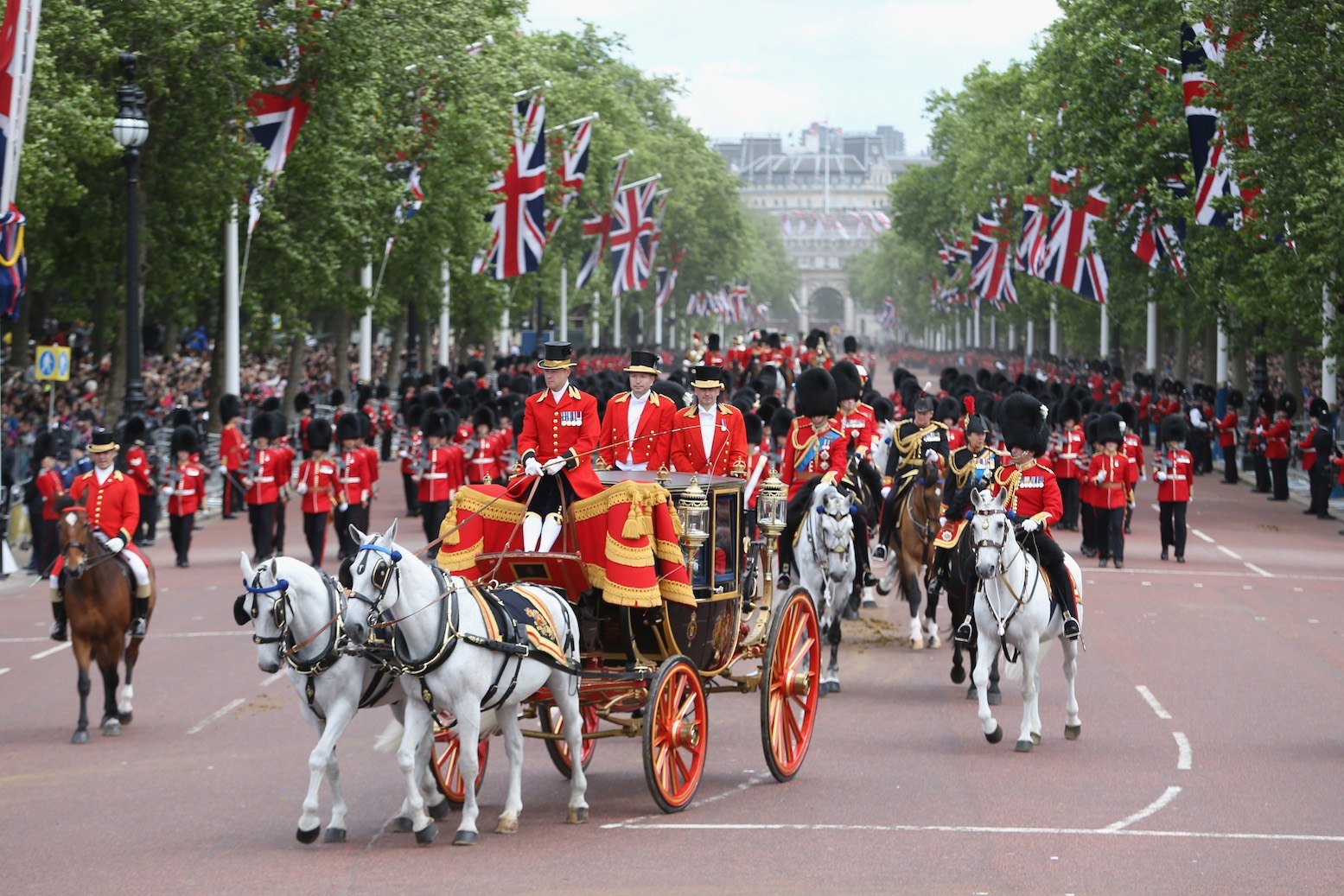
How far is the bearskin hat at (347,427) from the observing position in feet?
76.2

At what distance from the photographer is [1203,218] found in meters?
29.8

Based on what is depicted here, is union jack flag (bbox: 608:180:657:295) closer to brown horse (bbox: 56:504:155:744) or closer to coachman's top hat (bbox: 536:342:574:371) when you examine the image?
brown horse (bbox: 56:504:155:744)

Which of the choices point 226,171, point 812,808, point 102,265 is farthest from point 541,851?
point 102,265

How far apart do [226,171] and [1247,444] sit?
19.0 meters

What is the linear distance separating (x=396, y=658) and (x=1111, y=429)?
49.8ft

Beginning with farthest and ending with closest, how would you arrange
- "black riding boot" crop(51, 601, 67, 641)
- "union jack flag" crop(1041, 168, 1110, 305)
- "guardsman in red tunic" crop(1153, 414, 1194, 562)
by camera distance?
"union jack flag" crop(1041, 168, 1110, 305) → "guardsman in red tunic" crop(1153, 414, 1194, 562) → "black riding boot" crop(51, 601, 67, 641)

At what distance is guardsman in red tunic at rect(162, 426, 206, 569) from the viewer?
75.5 feet

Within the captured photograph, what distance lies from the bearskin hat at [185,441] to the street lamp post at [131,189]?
2.09ft

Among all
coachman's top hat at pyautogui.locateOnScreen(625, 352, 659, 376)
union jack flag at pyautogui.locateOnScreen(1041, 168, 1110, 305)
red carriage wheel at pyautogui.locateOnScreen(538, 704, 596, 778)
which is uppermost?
union jack flag at pyautogui.locateOnScreen(1041, 168, 1110, 305)

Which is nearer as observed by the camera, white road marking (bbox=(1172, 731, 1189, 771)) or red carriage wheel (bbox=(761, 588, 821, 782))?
red carriage wheel (bbox=(761, 588, 821, 782))

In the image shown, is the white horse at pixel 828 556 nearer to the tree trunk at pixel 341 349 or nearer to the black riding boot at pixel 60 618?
the black riding boot at pixel 60 618

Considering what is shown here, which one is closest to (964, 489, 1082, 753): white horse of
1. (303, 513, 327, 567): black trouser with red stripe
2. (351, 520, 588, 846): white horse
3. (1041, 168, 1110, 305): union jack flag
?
(351, 520, 588, 846): white horse

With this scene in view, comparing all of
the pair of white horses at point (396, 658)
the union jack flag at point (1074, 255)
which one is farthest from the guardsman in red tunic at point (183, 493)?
the union jack flag at point (1074, 255)

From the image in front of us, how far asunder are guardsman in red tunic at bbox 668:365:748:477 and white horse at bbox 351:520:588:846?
291cm
